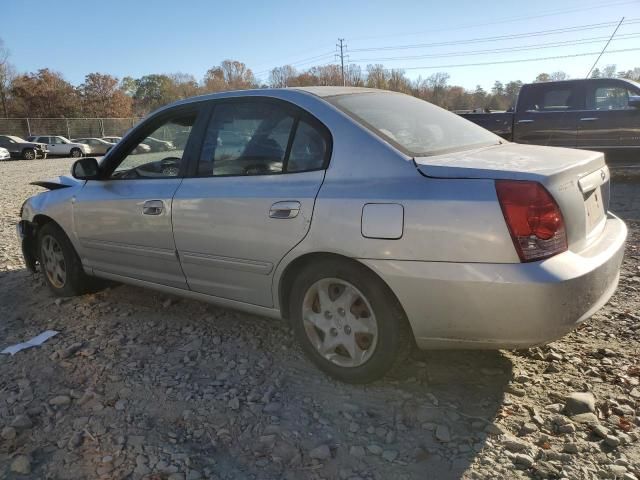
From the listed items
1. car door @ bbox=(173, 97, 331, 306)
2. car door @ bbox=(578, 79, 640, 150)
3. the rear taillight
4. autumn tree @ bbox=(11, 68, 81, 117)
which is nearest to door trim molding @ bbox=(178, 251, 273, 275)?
car door @ bbox=(173, 97, 331, 306)

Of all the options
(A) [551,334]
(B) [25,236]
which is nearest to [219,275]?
(A) [551,334]

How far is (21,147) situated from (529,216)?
1316 inches

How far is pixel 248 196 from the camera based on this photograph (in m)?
3.04

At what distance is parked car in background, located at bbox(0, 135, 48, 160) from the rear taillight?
33297 mm

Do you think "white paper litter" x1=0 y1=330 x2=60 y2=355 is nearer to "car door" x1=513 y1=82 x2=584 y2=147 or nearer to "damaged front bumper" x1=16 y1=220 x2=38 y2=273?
"damaged front bumper" x1=16 y1=220 x2=38 y2=273

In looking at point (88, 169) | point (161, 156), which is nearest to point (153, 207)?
point (161, 156)

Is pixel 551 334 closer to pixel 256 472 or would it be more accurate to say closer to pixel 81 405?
pixel 256 472

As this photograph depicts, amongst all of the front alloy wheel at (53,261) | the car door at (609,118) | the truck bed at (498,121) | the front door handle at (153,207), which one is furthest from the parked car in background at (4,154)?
the front door handle at (153,207)

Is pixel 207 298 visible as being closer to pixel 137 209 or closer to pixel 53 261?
pixel 137 209

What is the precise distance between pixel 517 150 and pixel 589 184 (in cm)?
48

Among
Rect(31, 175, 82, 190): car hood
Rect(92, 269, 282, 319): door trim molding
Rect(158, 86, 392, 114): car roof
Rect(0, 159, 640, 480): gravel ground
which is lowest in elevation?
Rect(0, 159, 640, 480): gravel ground

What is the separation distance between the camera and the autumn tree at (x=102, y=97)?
57875 mm

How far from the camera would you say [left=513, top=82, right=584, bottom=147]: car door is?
9133 millimetres

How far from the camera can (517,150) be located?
3.03 metres
